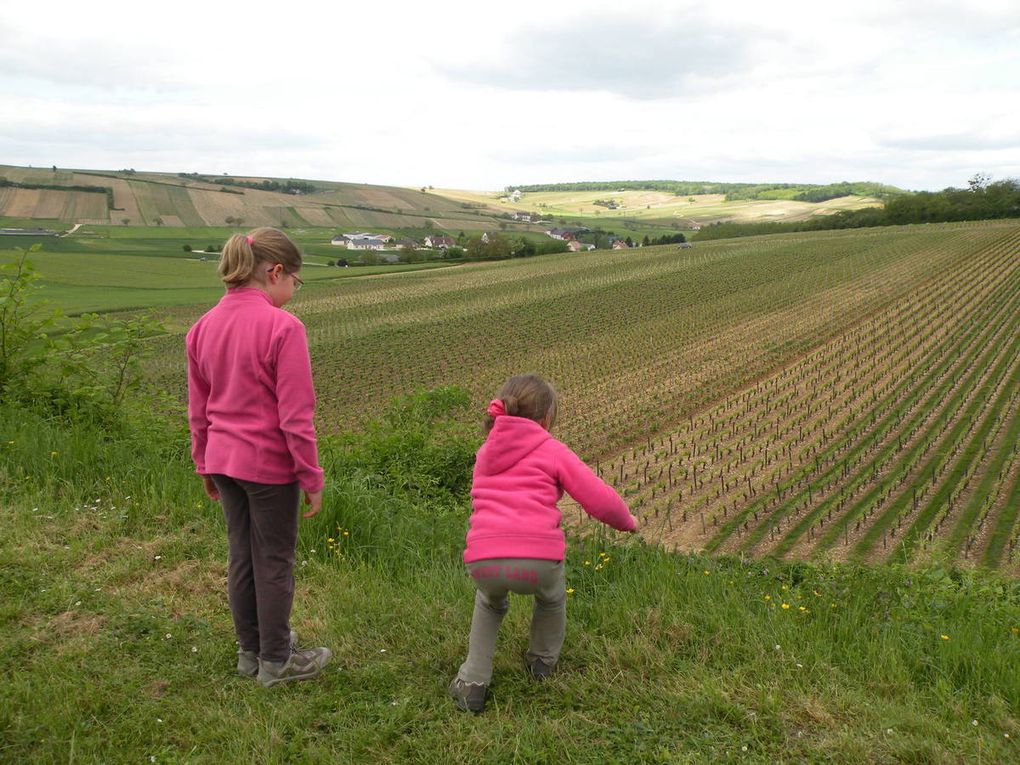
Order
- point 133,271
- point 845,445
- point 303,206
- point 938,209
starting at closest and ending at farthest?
1. point 845,445
2. point 133,271
3. point 938,209
4. point 303,206

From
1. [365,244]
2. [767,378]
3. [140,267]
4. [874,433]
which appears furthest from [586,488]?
[365,244]

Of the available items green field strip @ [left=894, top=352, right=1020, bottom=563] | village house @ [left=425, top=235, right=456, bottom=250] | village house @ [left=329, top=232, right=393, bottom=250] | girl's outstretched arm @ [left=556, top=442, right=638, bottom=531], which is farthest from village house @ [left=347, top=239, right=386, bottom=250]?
girl's outstretched arm @ [left=556, top=442, right=638, bottom=531]

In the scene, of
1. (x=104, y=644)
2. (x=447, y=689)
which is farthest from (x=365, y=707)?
(x=104, y=644)

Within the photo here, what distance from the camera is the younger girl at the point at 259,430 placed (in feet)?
10.6

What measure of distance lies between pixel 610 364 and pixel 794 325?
906cm

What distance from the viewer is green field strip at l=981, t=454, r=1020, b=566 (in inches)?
456

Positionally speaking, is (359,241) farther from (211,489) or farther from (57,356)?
(211,489)

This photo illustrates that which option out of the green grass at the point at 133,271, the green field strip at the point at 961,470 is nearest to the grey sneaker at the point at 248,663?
the green field strip at the point at 961,470

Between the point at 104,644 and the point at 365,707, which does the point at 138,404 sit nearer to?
the point at 104,644

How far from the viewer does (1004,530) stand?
40.7ft

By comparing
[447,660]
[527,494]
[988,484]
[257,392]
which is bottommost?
[988,484]

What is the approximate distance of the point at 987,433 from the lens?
16.9 m

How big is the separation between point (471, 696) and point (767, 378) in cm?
2181

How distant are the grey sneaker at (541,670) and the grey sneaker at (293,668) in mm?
950
